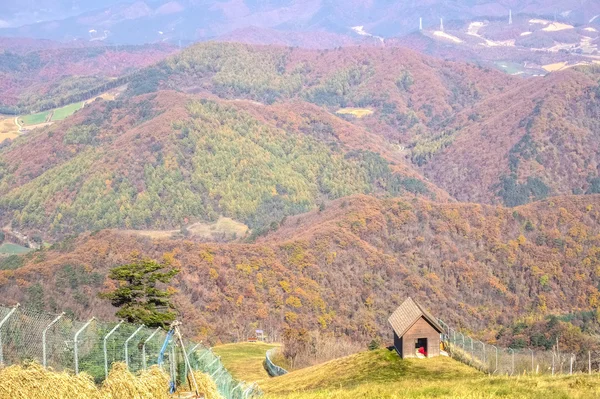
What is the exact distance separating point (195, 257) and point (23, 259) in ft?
79.1

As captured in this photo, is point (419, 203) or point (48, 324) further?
point (419, 203)

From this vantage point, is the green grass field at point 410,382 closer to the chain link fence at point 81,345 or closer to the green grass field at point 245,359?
the chain link fence at point 81,345

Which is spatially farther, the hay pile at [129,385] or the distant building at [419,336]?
the distant building at [419,336]

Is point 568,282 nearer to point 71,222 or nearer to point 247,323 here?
point 247,323

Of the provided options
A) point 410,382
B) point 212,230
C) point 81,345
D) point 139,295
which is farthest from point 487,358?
point 212,230

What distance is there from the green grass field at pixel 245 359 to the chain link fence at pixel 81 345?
28424 millimetres

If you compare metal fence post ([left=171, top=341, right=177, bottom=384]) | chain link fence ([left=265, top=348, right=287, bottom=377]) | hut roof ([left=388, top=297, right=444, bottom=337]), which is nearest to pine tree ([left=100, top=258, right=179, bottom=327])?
hut roof ([left=388, top=297, right=444, bottom=337])

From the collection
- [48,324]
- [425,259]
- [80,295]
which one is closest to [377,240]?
[425,259]

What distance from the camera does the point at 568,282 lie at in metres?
124

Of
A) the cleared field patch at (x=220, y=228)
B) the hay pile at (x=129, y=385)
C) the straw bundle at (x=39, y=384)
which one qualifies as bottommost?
the cleared field patch at (x=220, y=228)

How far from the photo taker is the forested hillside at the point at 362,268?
89750 millimetres

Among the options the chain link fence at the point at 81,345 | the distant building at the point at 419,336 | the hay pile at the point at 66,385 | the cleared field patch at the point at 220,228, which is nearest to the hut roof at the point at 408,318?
the distant building at the point at 419,336

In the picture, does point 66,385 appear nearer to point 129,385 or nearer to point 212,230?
point 129,385

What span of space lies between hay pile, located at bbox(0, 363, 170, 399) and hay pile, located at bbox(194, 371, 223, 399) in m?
2.58
